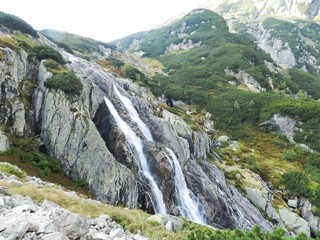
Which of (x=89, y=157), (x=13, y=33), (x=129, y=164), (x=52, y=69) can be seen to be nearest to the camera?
(x=89, y=157)

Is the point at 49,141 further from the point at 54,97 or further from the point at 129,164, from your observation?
the point at 129,164

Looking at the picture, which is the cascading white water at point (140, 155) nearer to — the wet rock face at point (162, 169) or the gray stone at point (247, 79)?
the wet rock face at point (162, 169)

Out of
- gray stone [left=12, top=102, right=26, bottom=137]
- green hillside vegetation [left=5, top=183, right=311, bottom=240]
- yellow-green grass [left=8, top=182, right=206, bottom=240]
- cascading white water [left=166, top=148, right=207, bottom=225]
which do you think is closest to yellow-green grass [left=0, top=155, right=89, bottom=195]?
gray stone [left=12, top=102, right=26, bottom=137]

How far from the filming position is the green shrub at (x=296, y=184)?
61.8 m

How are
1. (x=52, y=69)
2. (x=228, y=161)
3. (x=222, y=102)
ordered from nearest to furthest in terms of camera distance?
(x=52, y=69), (x=228, y=161), (x=222, y=102)

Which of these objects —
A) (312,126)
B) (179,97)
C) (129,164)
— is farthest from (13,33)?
(312,126)

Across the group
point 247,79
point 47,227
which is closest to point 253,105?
point 247,79

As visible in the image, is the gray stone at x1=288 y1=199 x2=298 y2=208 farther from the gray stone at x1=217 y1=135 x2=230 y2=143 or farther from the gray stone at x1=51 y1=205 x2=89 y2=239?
the gray stone at x1=51 y1=205 x2=89 y2=239

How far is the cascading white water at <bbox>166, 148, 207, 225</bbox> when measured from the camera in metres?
38.5

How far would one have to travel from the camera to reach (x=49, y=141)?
34688 mm

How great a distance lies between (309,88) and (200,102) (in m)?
65.6

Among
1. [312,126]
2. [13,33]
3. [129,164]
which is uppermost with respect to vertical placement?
[13,33]

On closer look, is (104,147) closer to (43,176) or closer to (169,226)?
(43,176)

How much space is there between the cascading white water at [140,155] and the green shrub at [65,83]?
5.95 m
